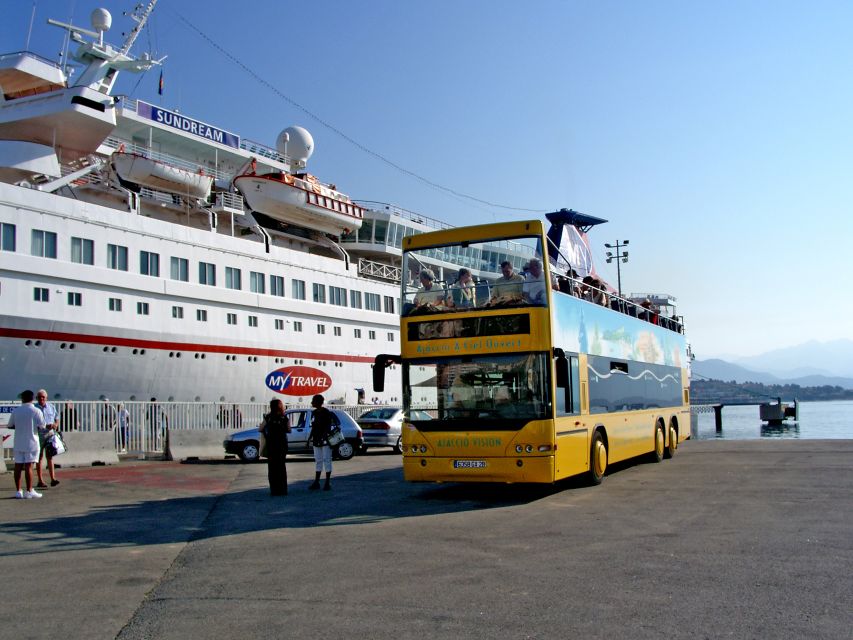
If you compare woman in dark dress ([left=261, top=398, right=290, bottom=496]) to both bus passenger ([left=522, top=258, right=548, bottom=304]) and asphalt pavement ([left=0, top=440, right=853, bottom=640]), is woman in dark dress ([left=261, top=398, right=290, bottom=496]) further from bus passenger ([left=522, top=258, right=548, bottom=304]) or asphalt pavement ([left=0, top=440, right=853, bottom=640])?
bus passenger ([left=522, top=258, right=548, bottom=304])

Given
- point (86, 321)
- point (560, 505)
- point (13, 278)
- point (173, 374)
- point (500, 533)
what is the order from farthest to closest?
point (173, 374)
point (86, 321)
point (13, 278)
point (560, 505)
point (500, 533)

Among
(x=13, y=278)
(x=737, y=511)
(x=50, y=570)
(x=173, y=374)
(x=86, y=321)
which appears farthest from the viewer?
(x=173, y=374)

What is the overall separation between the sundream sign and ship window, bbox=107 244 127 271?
751 centimetres

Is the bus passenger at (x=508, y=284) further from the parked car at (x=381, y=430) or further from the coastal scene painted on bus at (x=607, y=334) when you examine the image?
the parked car at (x=381, y=430)

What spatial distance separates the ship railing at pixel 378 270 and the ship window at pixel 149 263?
11.9 meters

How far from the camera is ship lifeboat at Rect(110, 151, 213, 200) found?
86.5ft

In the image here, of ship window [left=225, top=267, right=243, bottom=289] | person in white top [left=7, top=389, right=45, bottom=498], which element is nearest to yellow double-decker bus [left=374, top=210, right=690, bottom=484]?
person in white top [left=7, top=389, right=45, bottom=498]

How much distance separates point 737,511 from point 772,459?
8.37m

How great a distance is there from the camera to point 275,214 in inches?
1240

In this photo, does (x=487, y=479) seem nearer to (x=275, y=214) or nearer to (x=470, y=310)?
(x=470, y=310)

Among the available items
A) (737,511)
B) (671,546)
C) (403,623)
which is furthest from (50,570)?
(737,511)

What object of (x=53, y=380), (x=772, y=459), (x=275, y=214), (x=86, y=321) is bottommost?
(x=772, y=459)

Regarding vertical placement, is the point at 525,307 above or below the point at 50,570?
above

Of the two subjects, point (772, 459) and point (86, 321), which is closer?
point (772, 459)
